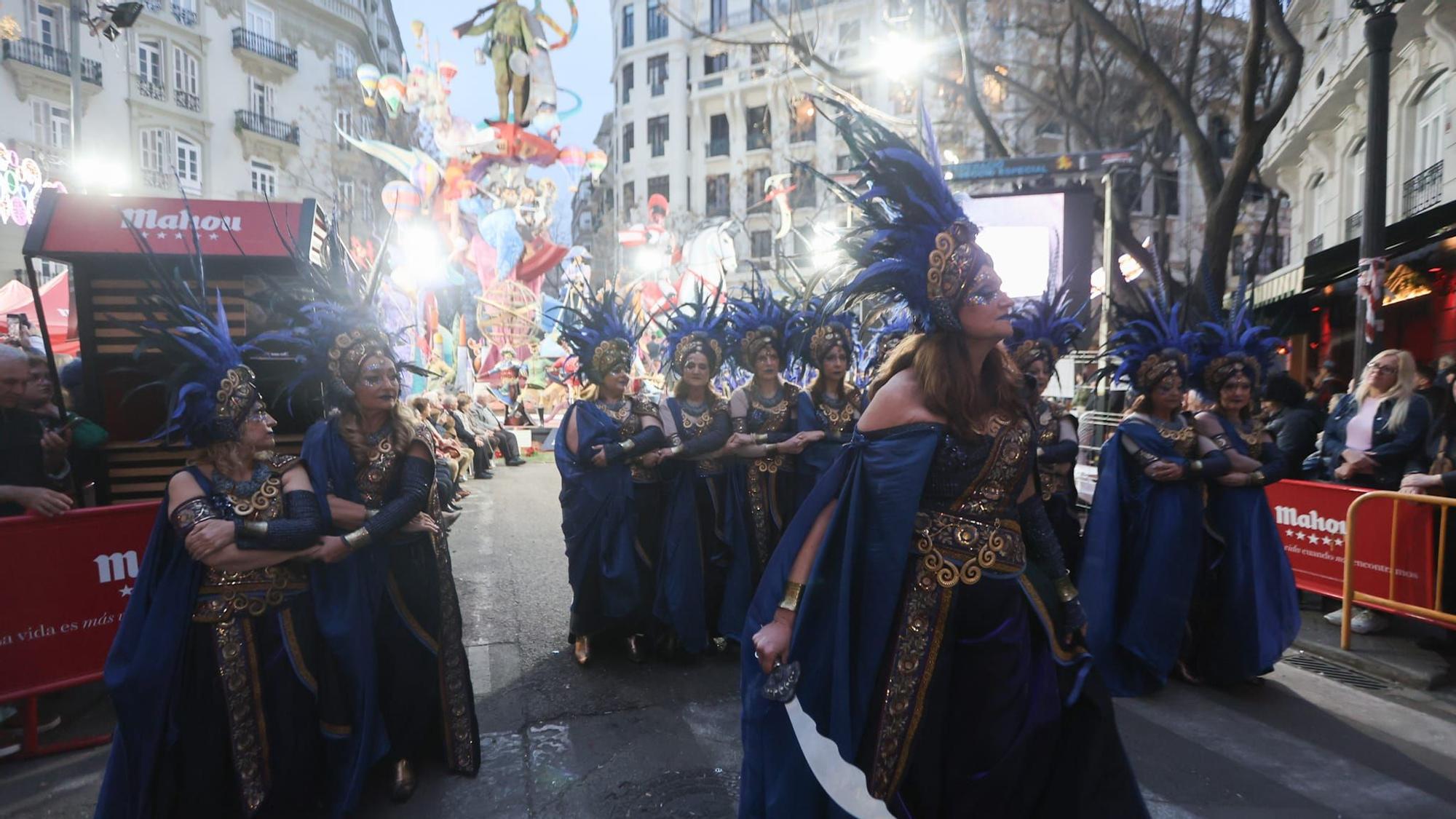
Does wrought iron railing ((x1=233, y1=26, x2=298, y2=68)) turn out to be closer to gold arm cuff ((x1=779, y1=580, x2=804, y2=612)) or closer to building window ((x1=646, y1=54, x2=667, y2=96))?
building window ((x1=646, y1=54, x2=667, y2=96))

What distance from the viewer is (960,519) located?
2529mm

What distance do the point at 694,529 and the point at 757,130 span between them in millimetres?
45528

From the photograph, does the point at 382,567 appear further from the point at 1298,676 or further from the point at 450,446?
the point at 450,446

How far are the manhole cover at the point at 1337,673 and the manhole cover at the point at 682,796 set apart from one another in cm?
409

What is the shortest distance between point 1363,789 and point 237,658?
15.9ft

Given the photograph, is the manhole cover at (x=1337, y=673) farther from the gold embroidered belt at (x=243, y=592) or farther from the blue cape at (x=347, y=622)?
the gold embroidered belt at (x=243, y=592)

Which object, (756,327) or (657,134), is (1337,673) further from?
(657,134)

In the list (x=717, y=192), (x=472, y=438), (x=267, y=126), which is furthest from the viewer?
(x=717, y=192)

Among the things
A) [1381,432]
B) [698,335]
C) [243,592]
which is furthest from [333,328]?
[1381,432]

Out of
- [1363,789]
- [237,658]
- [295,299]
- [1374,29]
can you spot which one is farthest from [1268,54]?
[237,658]

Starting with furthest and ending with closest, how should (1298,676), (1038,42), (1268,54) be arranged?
(1038,42) → (1268,54) → (1298,676)

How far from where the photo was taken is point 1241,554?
4977 millimetres

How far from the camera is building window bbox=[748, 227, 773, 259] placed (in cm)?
4621

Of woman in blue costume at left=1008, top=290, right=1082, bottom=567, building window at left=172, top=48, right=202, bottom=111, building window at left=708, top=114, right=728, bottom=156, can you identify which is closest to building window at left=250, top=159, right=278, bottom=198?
building window at left=172, top=48, right=202, bottom=111
